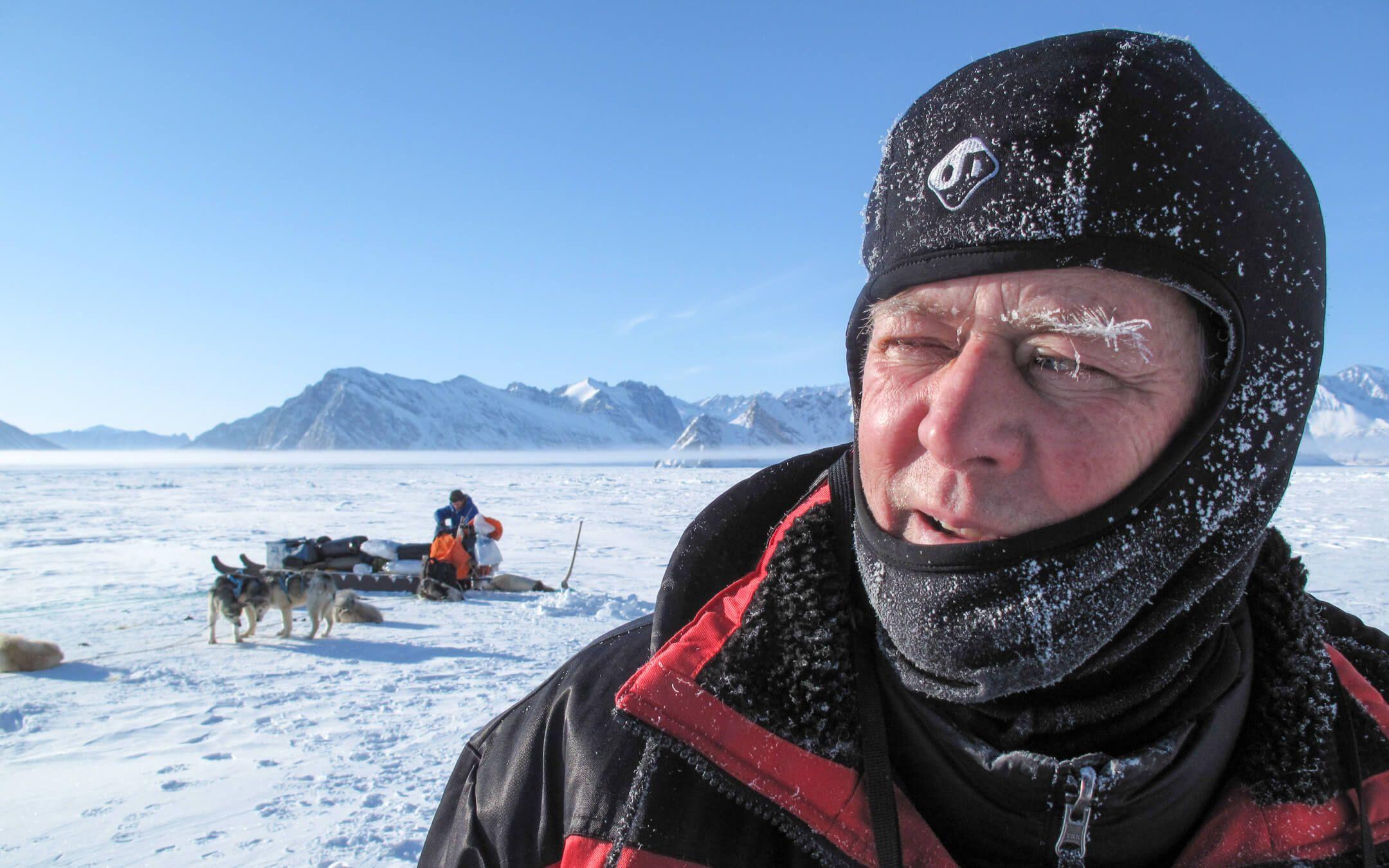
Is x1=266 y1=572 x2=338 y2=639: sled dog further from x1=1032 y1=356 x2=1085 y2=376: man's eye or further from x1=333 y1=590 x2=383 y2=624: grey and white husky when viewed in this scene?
x1=1032 y1=356 x2=1085 y2=376: man's eye

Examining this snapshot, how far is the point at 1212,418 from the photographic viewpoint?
3.19ft

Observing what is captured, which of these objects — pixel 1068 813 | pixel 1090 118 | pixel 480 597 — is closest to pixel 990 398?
pixel 1090 118

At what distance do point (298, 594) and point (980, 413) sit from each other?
23.2 ft

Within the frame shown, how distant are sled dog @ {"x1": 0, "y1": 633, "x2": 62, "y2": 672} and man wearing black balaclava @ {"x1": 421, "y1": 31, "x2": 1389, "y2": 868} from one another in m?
5.73

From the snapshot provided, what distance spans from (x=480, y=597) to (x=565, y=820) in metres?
7.96

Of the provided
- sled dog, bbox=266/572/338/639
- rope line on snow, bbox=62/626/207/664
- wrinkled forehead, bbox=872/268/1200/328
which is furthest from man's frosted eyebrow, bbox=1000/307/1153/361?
sled dog, bbox=266/572/338/639

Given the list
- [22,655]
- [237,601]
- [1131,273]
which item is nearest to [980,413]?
[1131,273]

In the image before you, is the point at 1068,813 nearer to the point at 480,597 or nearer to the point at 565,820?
the point at 565,820

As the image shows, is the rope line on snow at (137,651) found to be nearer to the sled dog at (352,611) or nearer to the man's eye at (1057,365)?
the sled dog at (352,611)

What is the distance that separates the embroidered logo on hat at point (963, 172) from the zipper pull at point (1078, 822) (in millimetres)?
753

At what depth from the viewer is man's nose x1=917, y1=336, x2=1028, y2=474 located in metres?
0.92

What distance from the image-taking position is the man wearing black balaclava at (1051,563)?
931mm

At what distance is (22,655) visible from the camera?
5.02 metres

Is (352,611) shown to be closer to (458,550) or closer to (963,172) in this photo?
(458,550)
